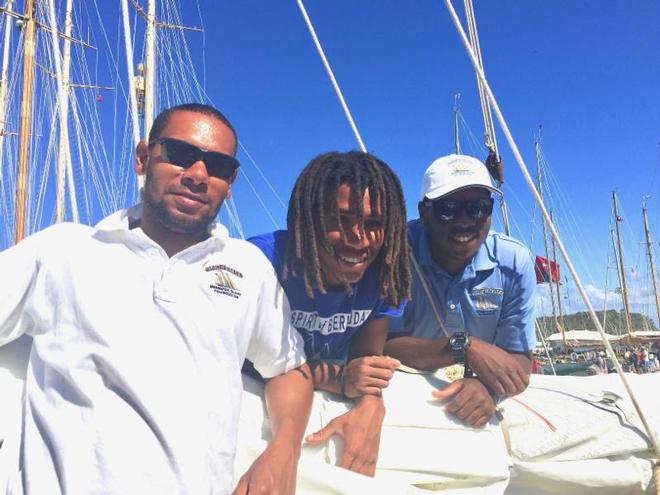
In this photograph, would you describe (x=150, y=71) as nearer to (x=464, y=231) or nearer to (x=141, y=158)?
(x=141, y=158)

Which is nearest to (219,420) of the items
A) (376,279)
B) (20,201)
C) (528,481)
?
(376,279)

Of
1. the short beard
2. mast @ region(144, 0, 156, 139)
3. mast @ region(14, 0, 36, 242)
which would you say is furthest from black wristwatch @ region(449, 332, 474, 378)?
mast @ region(14, 0, 36, 242)

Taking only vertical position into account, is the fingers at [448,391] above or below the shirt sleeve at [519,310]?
below

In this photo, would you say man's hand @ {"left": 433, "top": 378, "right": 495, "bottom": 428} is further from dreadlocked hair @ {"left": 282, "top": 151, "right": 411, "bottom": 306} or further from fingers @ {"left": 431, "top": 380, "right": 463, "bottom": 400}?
dreadlocked hair @ {"left": 282, "top": 151, "right": 411, "bottom": 306}

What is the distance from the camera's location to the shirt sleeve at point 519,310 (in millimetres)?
2607

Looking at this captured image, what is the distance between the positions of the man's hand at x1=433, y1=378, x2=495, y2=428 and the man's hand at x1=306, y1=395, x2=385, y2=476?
14.0 inches

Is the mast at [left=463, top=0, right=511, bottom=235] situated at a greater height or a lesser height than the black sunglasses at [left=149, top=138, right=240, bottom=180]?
greater

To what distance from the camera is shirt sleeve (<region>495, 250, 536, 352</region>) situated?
261 centimetres

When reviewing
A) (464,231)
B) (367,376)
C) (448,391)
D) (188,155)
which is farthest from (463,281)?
(188,155)

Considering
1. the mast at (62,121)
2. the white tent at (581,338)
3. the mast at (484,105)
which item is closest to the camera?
the mast at (484,105)

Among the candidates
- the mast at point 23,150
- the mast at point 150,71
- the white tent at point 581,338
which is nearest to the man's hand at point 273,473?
the mast at point 150,71

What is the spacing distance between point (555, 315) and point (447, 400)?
38008 mm

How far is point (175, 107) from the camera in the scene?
6.51 feet

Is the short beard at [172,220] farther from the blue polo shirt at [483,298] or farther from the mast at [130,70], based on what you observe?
the mast at [130,70]
